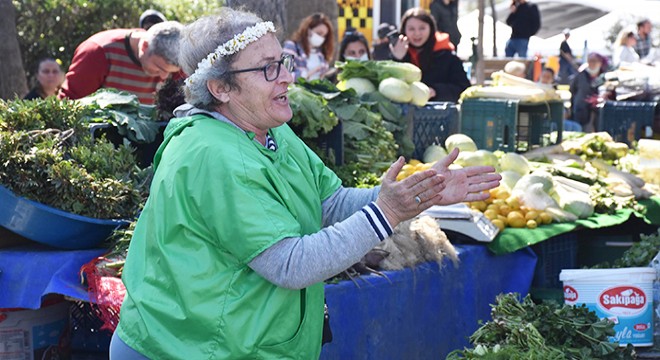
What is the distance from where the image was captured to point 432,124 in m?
7.22

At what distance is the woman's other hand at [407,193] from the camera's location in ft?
8.67

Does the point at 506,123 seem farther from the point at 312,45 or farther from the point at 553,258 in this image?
the point at 312,45

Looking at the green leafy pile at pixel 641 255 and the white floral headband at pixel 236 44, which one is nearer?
the white floral headband at pixel 236 44

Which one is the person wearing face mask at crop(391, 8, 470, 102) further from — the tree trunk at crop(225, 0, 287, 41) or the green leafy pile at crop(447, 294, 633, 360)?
the green leafy pile at crop(447, 294, 633, 360)

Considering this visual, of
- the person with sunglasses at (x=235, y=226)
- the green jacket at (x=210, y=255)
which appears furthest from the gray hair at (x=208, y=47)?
the green jacket at (x=210, y=255)

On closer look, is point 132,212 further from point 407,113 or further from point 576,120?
point 576,120

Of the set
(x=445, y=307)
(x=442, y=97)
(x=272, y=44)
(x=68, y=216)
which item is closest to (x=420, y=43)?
(x=442, y=97)

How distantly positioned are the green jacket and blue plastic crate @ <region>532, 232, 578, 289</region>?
343 cm

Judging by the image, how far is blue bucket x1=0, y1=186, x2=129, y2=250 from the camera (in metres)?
4.12

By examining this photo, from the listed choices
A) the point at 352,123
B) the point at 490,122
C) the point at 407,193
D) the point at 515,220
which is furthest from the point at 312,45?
the point at 407,193

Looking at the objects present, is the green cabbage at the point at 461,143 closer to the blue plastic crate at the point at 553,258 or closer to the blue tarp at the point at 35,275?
the blue plastic crate at the point at 553,258

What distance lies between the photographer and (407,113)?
7.05m

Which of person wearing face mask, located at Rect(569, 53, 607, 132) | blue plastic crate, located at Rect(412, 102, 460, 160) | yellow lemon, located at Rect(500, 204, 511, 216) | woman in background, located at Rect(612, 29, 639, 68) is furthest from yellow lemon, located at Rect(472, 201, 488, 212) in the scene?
woman in background, located at Rect(612, 29, 639, 68)

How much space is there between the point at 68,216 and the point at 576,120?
1085 centimetres
